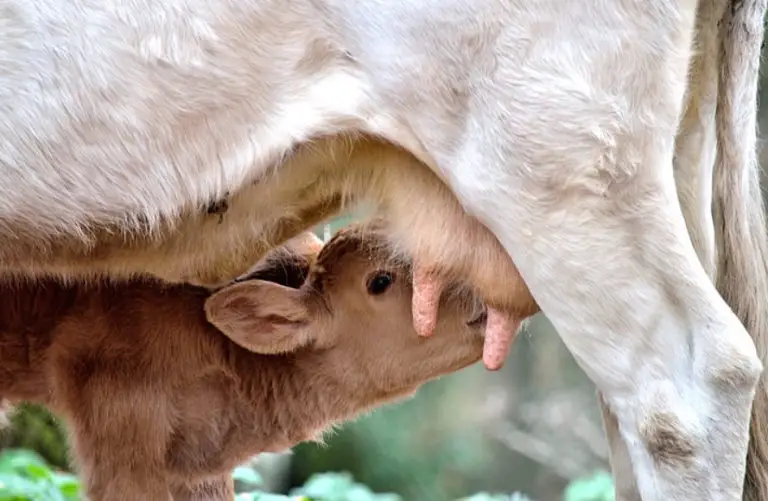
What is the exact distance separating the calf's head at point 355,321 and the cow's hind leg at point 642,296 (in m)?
1.06

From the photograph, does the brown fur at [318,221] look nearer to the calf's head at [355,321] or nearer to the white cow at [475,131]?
the white cow at [475,131]

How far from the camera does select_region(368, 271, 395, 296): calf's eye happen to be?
4.41 meters

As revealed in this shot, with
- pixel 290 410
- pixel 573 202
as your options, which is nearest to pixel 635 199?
pixel 573 202

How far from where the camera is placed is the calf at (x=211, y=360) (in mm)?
4336

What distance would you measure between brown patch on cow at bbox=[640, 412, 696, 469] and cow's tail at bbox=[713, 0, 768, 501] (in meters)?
0.40

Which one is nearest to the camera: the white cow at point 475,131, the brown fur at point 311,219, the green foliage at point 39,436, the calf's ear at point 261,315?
the white cow at point 475,131

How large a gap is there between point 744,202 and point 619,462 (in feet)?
2.76

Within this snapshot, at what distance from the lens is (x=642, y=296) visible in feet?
10.2

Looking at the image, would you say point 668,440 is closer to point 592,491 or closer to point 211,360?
point 211,360

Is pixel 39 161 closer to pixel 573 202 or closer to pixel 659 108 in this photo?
pixel 573 202

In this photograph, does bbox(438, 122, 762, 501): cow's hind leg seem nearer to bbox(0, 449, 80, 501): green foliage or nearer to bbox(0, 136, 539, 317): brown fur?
bbox(0, 136, 539, 317): brown fur

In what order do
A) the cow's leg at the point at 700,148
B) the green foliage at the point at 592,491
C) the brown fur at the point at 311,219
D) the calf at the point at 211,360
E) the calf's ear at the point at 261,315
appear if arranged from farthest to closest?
the green foliage at the point at 592,491, the calf at the point at 211,360, the calf's ear at the point at 261,315, the cow's leg at the point at 700,148, the brown fur at the point at 311,219

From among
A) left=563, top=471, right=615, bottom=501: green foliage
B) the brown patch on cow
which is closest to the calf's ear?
the brown patch on cow

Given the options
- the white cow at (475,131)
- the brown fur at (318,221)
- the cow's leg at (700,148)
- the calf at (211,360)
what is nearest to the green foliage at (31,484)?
the calf at (211,360)
